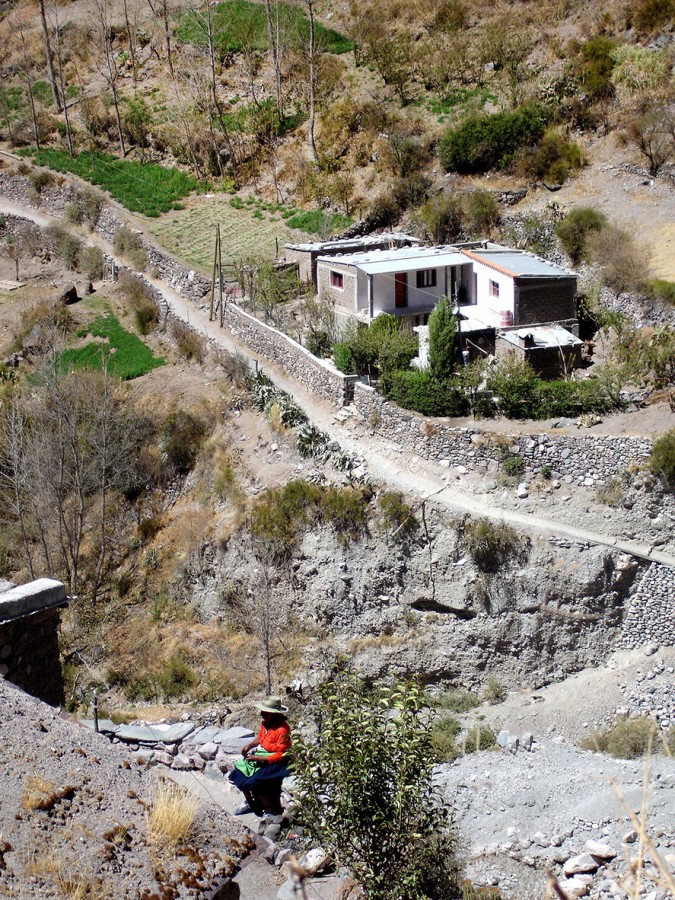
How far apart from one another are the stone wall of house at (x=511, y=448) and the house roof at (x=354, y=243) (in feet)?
34.9

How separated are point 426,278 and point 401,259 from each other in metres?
1.15

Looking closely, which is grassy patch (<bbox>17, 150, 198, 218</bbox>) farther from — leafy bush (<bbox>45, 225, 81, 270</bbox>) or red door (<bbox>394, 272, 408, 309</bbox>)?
red door (<bbox>394, 272, 408, 309</bbox>)

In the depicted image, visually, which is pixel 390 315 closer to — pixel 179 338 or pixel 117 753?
pixel 179 338

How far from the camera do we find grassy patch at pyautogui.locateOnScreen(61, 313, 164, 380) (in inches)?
1298

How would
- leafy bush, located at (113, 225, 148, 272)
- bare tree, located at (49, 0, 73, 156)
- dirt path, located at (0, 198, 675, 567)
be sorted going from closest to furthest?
dirt path, located at (0, 198, 675, 567), leafy bush, located at (113, 225, 148, 272), bare tree, located at (49, 0, 73, 156)

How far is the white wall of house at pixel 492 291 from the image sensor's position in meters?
28.0

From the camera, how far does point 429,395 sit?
78.9 ft

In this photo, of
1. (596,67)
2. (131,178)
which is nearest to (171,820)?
(596,67)

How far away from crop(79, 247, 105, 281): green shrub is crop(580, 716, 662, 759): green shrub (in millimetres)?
30242

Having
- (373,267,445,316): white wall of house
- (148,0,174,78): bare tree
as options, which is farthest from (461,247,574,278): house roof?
(148,0,174,78): bare tree

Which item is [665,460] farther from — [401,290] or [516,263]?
[401,290]

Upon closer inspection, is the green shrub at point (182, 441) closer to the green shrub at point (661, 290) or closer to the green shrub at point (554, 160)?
the green shrub at point (661, 290)

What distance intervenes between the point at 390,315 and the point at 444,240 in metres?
8.98

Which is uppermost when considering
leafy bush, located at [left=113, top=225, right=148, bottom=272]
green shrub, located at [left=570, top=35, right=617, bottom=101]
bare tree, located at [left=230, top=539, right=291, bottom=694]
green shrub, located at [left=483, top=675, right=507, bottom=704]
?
green shrub, located at [left=570, top=35, right=617, bottom=101]
